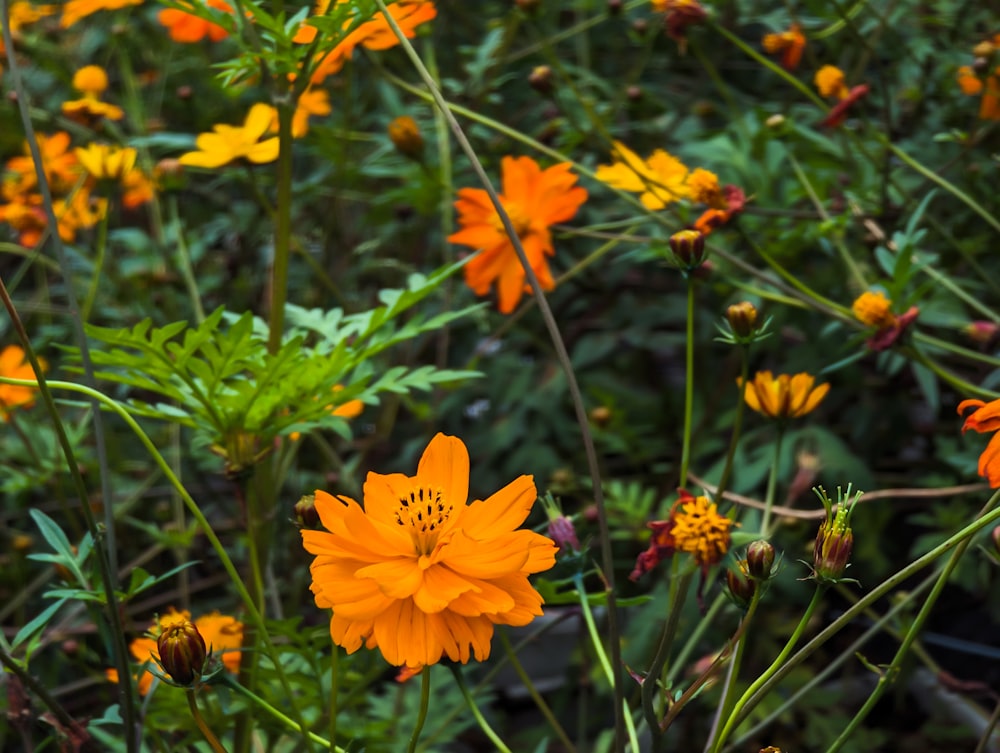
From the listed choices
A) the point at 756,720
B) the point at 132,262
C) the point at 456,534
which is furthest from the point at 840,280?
the point at 132,262

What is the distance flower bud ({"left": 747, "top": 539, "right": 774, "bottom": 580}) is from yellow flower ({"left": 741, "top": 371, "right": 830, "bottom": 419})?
161mm

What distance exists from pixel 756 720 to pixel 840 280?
1.60ft

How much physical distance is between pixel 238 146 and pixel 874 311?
54cm

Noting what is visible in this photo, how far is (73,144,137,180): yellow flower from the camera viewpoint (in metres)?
0.97

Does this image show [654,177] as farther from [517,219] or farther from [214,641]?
[214,641]

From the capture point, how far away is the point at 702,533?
54 centimetres

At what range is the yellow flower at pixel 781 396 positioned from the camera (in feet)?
1.97

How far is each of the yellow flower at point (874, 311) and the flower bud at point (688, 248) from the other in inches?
8.9

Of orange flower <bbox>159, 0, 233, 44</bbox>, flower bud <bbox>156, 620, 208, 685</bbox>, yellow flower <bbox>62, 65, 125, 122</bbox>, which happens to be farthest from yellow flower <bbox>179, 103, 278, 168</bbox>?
flower bud <bbox>156, 620, 208, 685</bbox>

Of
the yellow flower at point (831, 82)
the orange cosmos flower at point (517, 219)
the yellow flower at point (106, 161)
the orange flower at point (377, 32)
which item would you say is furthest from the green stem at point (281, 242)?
the yellow flower at point (831, 82)

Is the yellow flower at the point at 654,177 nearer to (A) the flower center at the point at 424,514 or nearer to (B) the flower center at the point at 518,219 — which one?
(B) the flower center at the point at 518,219

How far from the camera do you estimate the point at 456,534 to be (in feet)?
1.55

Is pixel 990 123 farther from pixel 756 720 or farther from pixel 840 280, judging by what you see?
pixel 756 720

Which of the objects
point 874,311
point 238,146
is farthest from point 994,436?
point 238,146
